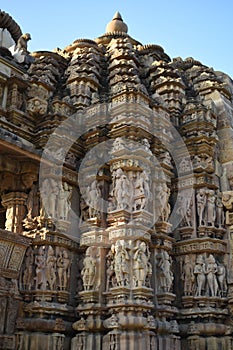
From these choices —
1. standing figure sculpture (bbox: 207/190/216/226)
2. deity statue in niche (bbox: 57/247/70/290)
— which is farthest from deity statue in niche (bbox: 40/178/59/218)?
standing figure sculpture (bbox: 207/190/216/226)

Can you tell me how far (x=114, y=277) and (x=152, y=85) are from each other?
22.7 feet

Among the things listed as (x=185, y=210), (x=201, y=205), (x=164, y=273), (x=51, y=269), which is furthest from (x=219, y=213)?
(x=51, y=269)

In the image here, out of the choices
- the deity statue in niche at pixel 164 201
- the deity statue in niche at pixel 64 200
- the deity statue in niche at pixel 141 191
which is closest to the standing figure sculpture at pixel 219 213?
the deity statue in niche at pixel 164 201

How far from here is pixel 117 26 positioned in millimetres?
18234

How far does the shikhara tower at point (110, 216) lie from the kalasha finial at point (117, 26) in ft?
17.4

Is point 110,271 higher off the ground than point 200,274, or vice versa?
point 200,274

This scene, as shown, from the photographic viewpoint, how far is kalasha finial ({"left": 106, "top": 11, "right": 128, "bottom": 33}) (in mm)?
18142

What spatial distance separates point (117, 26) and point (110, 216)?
10.4m

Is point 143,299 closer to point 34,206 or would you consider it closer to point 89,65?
point 34,206

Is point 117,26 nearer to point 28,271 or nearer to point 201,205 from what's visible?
point 201,205

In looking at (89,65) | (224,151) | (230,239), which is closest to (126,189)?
(230,239)

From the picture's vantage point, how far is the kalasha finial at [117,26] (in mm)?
18142

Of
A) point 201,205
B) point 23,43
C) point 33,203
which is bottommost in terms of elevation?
point 33,203

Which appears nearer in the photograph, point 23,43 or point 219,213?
point 219,213
